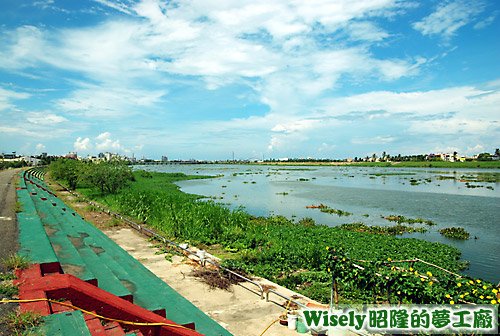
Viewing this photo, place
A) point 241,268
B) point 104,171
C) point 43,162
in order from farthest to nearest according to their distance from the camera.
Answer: point 43,162
point 104,171
point 241,268

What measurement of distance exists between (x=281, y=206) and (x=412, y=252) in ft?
55.9

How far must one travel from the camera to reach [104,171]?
3106cm

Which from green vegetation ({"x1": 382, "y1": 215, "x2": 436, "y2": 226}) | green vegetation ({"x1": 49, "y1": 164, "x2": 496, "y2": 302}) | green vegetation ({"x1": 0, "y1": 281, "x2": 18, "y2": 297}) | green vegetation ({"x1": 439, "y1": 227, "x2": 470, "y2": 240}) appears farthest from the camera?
green vegetation ({"x1": 382, "y1": 215, "x2": 436, "y2": 226})

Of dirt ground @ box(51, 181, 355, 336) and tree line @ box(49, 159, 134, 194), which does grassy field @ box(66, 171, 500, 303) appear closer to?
dirt ground @ box(51, 181, 355, 336)

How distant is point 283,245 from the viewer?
15758 millimetres

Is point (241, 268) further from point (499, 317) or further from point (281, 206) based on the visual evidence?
point (281, 206)

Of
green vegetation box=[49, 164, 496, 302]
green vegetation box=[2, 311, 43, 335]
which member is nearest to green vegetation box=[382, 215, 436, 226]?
green vegetation box=[49, 164, 496, 302]

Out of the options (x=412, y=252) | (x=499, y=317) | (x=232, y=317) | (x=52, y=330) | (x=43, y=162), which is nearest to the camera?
(x=52, y=330)

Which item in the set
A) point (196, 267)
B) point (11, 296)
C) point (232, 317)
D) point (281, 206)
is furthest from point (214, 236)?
point (281, 206)

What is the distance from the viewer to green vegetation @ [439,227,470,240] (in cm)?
2017

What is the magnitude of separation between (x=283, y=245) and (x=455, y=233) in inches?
487

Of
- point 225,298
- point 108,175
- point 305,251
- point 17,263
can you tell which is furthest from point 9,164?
point 17,263

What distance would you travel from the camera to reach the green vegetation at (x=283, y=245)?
11461 mm

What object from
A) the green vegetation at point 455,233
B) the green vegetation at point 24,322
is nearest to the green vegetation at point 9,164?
the green vegetation at point 455,233
